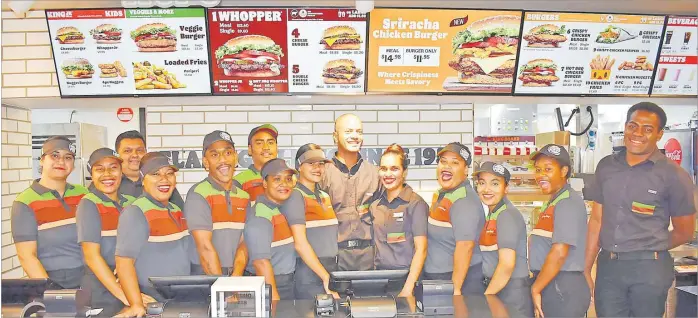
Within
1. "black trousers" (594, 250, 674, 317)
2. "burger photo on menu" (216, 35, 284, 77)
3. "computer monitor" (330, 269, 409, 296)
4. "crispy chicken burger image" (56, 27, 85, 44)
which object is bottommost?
"black trousers" (594, 250, 674, 317)

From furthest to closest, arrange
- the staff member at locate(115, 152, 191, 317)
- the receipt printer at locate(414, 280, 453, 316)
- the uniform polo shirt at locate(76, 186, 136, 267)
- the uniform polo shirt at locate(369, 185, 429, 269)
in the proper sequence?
the uniform polo shirt at locate(369, 185, 429, 269), the uniform polo shirt at locate(76, 186, 136, 267), the staff member at locate(115, 152, 191, 317), the receipt printer at locate(414, 280, 453, 316)

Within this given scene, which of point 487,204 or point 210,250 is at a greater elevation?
point 487,204

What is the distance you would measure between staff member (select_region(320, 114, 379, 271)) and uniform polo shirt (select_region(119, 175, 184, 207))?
1019 millimetres

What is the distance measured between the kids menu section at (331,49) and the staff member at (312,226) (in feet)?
1.92

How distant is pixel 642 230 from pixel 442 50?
6.14ft

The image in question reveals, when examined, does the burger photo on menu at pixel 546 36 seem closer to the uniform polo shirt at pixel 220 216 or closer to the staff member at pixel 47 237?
the uniform polo shirt at pixel 220 216

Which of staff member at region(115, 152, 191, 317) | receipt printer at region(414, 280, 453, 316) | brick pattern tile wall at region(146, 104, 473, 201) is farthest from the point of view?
brick pattern tile wall at region(146, 104, 473, 201)

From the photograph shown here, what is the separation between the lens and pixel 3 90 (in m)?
3.46

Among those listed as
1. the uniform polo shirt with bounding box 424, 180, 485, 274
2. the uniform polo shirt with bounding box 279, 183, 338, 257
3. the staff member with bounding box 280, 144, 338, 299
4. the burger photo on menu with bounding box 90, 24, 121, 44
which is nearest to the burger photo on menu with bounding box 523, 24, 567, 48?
the uniform polo shirt with bounding box 424, 180, 485, 274

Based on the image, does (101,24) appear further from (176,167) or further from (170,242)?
(170,242)

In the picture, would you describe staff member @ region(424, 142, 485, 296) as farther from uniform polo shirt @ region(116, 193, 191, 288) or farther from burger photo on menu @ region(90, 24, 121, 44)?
burger photo on menu @ region(90, 24, 121, 44)

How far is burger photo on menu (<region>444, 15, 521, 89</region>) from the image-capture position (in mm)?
3428

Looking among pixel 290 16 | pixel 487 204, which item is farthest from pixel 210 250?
pixel 487 204

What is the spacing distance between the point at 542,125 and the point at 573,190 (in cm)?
74
